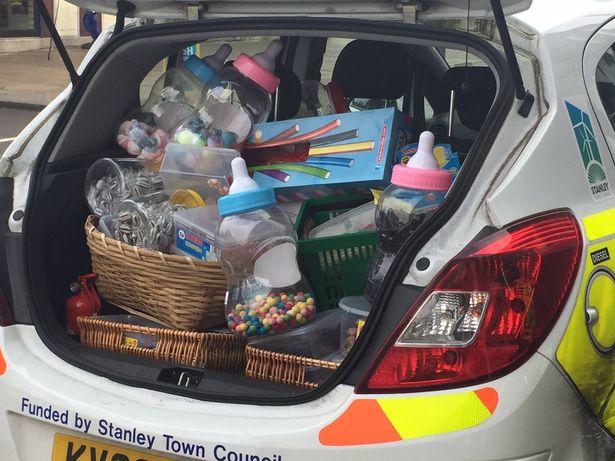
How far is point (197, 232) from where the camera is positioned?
2523 mm

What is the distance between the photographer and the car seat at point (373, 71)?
3760 mm

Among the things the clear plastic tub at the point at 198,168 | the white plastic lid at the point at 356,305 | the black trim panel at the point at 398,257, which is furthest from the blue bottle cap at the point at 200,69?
the white plastic lid at the point at 356,305

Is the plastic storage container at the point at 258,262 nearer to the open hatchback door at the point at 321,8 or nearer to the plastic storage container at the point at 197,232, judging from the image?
the plastic storage container at the point at 197,232

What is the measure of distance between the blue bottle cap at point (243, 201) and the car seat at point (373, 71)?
5.13ft

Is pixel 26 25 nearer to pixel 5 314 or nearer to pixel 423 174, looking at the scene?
pixel 5 314

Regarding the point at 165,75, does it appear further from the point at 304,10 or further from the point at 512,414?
the point at 512,414

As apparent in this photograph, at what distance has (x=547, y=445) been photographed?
1.86 m

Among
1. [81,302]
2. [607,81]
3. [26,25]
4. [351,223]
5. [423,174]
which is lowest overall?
[26,25]

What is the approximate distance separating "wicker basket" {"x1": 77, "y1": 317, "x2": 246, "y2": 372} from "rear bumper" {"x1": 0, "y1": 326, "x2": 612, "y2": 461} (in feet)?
0.59

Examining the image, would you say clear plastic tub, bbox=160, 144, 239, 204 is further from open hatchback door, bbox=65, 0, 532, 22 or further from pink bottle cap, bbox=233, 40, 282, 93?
open hatchback door, bbox=65, 0, 532, 22

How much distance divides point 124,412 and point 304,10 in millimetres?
1144

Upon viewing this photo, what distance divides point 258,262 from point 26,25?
18465 mm

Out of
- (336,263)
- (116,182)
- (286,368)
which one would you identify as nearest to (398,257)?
(286,368)

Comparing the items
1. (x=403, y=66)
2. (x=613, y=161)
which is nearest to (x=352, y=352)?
(x=613, y=161)
